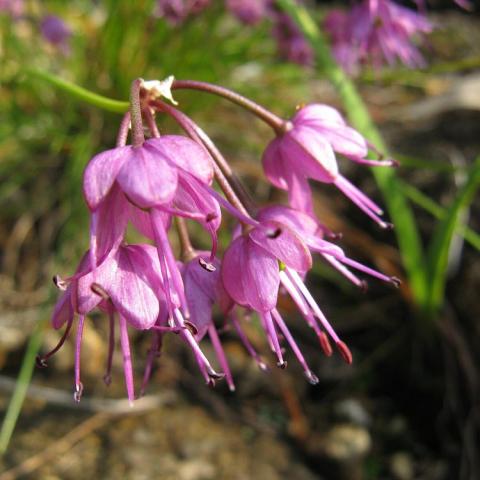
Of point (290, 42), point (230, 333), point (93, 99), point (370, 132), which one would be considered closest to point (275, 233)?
point (93, 99)

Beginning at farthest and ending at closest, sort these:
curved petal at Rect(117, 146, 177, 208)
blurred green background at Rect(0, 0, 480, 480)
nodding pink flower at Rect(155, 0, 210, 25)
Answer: nodding pink flower at Rect(155, 0, 210, 25)
blurred green background at Rect(0, 0, 480, 480)
curved petal at Rect(117, 146, 177, 208)

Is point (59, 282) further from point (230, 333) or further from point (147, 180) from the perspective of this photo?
point (230, 333)

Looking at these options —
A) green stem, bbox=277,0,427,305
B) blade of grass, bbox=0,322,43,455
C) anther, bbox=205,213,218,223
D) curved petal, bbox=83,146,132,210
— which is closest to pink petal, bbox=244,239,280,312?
anther, bbox=205,213,218,223

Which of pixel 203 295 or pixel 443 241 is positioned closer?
pixel 203 295

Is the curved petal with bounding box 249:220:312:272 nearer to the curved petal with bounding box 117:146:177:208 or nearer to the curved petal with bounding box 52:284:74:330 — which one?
the curved petal with bounding box 117:146:177:208

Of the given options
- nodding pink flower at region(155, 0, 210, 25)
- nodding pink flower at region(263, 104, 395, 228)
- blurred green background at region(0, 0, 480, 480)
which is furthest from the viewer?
nodding pink flower at region(155, 0, 210, 25)

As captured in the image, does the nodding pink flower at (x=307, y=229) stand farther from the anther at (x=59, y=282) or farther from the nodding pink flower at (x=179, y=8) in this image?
the nodding pink flower at (x=179, y=8)

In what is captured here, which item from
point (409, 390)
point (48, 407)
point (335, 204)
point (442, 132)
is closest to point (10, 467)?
point (48, 407)
